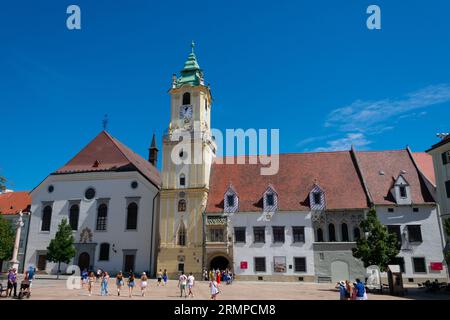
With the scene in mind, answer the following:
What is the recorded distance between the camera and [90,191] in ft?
140

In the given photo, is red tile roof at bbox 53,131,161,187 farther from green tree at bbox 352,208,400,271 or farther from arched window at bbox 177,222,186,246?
green tree at bbox 352,208,400,271

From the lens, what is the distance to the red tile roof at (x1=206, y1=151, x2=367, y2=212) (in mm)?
37031

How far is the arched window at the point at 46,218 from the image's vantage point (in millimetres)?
42812

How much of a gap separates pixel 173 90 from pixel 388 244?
28823 millimetres

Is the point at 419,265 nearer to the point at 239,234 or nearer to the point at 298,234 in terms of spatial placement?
the point at 298,234

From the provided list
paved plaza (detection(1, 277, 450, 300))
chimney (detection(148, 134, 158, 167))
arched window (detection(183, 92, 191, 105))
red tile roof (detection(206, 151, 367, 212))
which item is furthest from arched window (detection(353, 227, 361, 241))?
chimney (detection(148, 134, 158, 167))

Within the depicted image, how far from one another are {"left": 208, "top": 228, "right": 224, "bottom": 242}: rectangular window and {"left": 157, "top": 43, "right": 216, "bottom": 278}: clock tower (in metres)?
0.95

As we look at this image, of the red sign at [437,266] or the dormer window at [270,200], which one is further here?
the dormer window at [270,200]

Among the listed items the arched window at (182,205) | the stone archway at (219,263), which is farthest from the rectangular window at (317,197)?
the arched window at (182,205)

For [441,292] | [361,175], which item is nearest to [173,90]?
[361,175]

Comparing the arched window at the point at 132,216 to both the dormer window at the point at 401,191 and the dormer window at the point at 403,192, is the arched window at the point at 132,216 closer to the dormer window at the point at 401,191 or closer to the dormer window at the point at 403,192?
the dormer window at the point at 401,191

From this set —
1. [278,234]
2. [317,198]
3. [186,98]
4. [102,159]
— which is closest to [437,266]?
[317,198]

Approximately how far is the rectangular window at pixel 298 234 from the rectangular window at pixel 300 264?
70.0 inches
